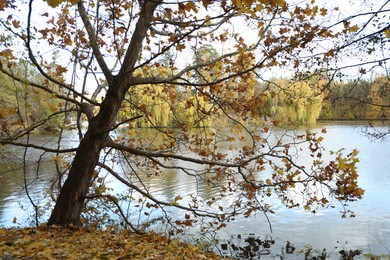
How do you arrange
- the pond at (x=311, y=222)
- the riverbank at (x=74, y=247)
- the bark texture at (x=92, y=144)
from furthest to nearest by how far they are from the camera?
1. the pond at (x=311, y=222)
2. the bark texture at (x=92, y=144)
3. the riverbank at (x=74, y=247)

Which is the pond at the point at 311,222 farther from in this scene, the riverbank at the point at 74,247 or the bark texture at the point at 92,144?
the riverbank at the point at 74,247

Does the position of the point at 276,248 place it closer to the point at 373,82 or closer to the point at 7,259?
the point at 373,82

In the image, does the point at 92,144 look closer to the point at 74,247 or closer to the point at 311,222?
the point at 74,247

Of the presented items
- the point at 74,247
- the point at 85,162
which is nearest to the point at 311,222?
the point at 85,162

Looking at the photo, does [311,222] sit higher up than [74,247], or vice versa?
[74,247]

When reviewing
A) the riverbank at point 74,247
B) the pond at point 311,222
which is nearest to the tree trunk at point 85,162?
the riverbank at point 74,247

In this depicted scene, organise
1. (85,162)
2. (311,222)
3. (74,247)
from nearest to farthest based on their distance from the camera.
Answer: (74,247)
(85,162)
(311,222)

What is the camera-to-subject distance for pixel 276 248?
697 cm

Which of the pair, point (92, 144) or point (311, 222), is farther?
point (311, 222)

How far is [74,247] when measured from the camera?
136 inches

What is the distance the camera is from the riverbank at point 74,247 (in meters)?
3.08

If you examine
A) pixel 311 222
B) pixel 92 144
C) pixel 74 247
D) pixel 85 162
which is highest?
pixel 92 144

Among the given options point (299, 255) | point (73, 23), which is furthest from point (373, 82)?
point (73, 23)

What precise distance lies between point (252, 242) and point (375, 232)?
8.44ft
